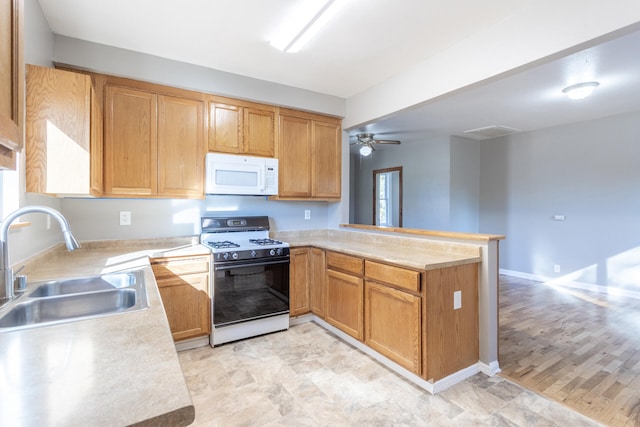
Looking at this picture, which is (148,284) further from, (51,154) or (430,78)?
(430,78)

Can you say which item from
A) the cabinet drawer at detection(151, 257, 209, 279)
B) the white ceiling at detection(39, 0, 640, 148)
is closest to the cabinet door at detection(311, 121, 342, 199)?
the white ceiling at detection(39, 0, 640, 148)

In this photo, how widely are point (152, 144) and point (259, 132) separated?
102 centimetres

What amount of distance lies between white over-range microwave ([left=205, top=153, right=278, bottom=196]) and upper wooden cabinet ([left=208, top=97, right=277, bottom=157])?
0.36 feet

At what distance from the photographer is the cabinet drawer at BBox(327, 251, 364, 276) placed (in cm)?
270

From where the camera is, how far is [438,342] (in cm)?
216

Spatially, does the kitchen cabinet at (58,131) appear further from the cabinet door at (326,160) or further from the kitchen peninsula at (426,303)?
the cabinet door at (326,160)

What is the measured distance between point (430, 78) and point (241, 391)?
2847 mm

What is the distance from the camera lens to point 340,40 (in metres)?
2.48

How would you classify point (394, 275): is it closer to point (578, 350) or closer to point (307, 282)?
point (307, 282)

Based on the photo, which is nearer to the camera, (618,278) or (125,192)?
(125,192)

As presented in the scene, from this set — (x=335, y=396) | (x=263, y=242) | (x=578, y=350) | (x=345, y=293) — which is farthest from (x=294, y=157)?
(x=578, y=350)

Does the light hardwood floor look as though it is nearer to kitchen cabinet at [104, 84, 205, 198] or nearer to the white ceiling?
the white ceiling

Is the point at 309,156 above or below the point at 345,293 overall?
above

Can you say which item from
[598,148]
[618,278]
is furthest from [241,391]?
[598,148]
